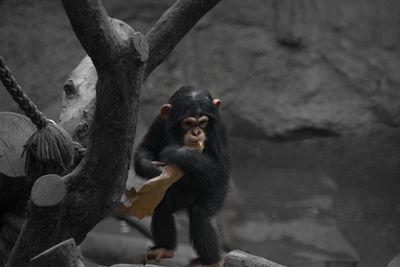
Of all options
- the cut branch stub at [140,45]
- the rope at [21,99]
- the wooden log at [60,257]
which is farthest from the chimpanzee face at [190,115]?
the wooden log at [60,257]

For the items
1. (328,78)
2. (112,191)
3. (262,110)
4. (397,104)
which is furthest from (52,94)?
(112,191)

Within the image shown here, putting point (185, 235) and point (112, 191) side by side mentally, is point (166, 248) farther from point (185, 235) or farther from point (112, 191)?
point (185, 235)

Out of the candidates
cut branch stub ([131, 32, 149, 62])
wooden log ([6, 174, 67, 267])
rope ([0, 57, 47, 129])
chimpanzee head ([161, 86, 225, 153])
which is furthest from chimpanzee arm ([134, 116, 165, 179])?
cut branch stub ([131, 32, 149, 62])

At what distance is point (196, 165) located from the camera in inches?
150

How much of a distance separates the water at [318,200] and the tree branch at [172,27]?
2.63 meters

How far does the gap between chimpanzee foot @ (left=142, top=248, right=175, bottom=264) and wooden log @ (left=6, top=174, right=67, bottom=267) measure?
85 cm

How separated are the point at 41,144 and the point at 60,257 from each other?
518 millimetres

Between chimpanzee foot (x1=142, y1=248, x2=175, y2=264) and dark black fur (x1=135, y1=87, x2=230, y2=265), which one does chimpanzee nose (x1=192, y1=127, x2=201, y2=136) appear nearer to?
dark black fur (x1=135, y1=87, x2=230, y2=265)

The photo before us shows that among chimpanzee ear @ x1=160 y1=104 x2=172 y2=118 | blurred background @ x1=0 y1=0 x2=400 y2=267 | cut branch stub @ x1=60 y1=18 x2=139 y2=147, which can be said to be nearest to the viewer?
cut branch stub @ x1=60 y1=18 x2=139 y2=147

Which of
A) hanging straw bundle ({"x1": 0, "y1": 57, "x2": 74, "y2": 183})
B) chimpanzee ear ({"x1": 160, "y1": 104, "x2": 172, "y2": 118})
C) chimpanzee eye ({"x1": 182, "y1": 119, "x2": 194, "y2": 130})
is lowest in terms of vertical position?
hanging straw bundle ({"x1": 0, "y1": 57, "x2": 74, "y2": 183})

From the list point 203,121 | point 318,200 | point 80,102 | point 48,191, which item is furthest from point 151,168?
point 318,200

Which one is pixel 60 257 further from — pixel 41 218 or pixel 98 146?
pixel 98 146

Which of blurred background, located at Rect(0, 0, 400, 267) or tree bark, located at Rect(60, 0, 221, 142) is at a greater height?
blurred background, located at Rect(0, 0, 400, 267)

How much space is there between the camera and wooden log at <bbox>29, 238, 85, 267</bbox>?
9.32 ft
